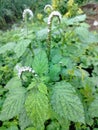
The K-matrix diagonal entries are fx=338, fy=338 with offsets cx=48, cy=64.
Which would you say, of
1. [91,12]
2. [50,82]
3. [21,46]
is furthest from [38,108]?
[91,12]

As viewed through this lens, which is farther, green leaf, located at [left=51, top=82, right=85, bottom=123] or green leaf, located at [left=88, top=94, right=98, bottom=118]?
green leaf, located at [left=88, top=94, right=98, bottom=118]

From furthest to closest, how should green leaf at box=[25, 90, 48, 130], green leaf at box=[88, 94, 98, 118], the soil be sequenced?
the soil
green leaf at box=[88, 94, 98, 118]
green leaf at box=[25, 90, 48, 130]

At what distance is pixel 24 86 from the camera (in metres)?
1.78

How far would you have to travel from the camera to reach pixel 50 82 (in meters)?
1.77

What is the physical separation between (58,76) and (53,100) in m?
0.19

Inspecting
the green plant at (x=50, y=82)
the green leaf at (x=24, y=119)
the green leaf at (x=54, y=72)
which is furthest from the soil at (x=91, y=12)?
the green leaf at (x=24, y=119)

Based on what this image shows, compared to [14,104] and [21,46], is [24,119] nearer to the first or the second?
[14,104]

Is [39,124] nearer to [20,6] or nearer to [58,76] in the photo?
[58,76]

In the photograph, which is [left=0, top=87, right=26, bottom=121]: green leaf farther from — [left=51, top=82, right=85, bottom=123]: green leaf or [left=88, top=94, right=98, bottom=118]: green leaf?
[left=88, top=94, right=98, bottom=118]: green leaf

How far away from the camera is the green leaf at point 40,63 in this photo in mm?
1735

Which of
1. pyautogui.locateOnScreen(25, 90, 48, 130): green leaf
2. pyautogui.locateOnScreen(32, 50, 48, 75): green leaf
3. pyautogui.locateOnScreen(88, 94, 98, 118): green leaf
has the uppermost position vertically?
pyautogui.locateOnScreen(32, 50, 48, 75): green leaf

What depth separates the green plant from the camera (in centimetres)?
164

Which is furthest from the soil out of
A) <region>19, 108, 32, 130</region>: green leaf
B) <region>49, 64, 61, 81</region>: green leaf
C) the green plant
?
<region>19, 108, 32, 130</region>: green leaf

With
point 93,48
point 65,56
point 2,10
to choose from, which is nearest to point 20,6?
point 2,10
